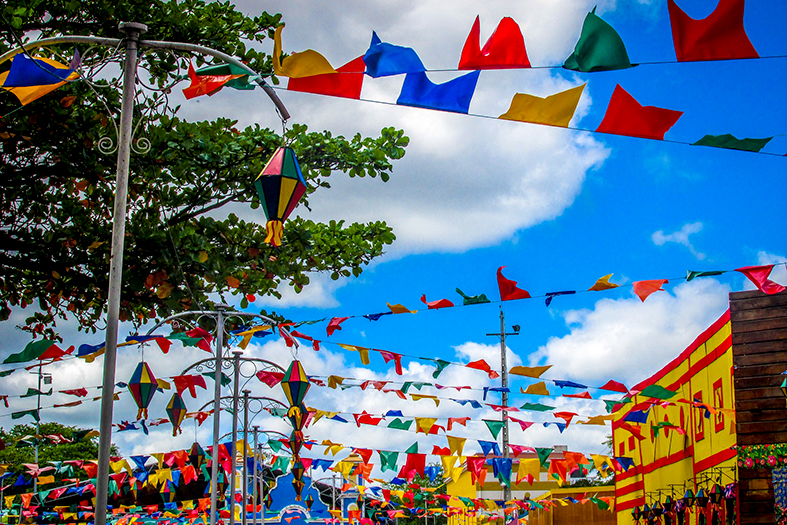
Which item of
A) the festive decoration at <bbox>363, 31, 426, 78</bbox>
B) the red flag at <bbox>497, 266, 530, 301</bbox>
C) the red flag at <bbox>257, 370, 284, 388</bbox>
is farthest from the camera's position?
the red flag at <bbox>257, 370, 284, 388</bbox>

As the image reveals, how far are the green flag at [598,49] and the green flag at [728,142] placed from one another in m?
0.99

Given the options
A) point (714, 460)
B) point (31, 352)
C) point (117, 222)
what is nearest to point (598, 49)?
point (117, 222)

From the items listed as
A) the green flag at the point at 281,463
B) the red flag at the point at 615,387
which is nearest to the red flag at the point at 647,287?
the red flag at the point at 615,387

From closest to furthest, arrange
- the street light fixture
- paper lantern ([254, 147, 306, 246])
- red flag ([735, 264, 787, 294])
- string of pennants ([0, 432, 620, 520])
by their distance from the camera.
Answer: the street light fixture
paper lantern ([254, 147, 306, 246])
red flag ([735, 264, 787, 294])
string of pennants ([0, 432, 620, 520])

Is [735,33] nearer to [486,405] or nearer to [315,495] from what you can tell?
[486,405]

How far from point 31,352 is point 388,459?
908 centimetres

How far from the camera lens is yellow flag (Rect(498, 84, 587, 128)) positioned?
5.32 m

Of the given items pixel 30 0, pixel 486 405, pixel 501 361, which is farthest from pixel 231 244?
pixel 501 361

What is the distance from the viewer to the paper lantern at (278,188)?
19.5 ft

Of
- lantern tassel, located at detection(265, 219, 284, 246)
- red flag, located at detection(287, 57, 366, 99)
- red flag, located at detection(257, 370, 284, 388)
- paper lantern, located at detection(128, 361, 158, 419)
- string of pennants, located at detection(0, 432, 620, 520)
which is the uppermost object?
red flag, located at detection(287, 57, 366, 99)

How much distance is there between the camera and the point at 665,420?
1822 centimetres

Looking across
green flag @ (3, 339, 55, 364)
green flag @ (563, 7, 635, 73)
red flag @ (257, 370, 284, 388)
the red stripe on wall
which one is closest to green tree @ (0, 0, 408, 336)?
green flag @ (3, 339, 55, 364)

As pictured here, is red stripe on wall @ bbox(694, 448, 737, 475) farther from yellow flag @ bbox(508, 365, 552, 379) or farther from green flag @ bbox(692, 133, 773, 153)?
green flag @ bbox(692, 133, 773, 153)

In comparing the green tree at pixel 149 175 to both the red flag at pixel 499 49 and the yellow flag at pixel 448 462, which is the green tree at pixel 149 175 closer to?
the red flag at pixel 499 49
